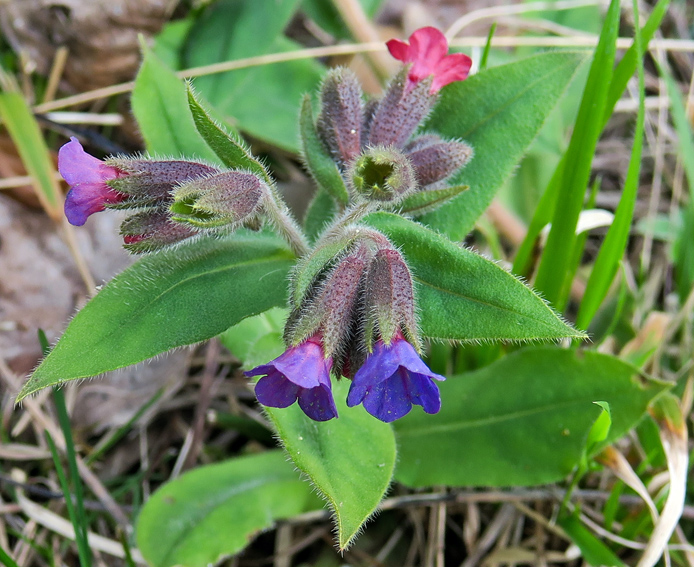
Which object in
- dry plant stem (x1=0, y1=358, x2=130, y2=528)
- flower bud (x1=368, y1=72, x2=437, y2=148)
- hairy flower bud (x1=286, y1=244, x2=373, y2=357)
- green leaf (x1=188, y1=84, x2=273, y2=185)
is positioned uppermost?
flower bud (x1=368, y1=72, x2=437, y2=148)

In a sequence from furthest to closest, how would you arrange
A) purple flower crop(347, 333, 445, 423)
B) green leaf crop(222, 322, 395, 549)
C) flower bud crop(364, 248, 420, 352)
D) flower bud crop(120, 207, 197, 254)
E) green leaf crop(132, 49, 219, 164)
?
green leaf crop(132, 49, 219, 164), flower bud crop(120, 207, 197, 254), green leaf crop(222, 322, 395, 549), flower bud crop(364, 248, 420, 352), purple flower crop(347, 333, 445, 423)

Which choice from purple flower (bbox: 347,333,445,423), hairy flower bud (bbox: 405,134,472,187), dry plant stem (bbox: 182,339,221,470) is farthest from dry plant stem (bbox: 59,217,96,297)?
purple flower (bbox: 347,333,445,423)

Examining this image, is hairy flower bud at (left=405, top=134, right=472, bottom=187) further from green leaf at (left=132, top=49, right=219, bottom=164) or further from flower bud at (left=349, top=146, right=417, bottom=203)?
green leaf at (left=132, top=49, right=219, bottom=164)

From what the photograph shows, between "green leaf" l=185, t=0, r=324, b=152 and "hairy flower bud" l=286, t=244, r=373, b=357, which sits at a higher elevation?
"green leaf" l=185, t=0, r=324, b=152

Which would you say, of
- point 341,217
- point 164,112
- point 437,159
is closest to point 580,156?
point 437,159

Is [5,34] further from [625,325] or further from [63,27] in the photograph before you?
[625,325]

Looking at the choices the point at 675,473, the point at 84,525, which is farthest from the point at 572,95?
the point at 84,525
